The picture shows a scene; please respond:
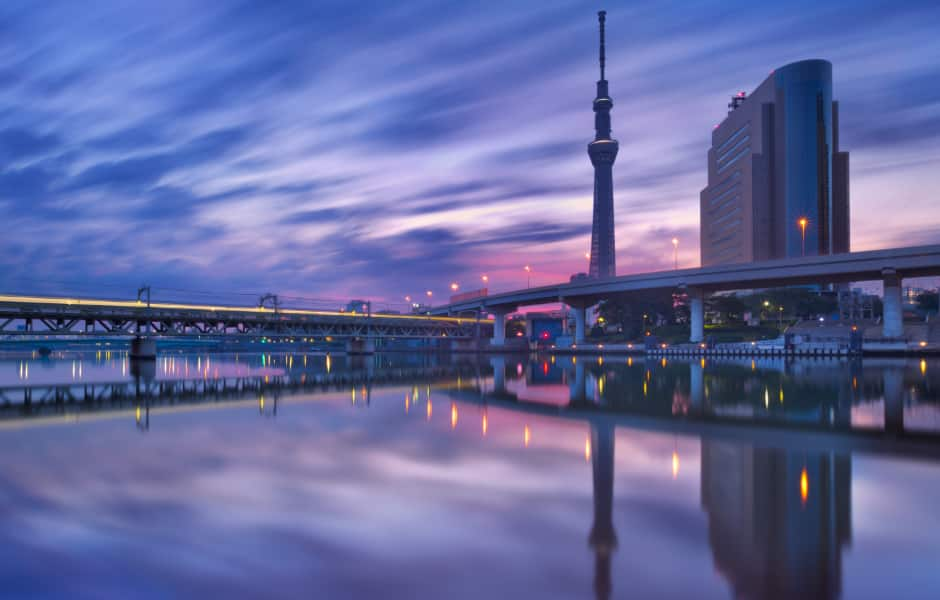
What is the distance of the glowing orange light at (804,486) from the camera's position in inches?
413

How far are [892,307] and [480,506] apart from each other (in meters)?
85.4

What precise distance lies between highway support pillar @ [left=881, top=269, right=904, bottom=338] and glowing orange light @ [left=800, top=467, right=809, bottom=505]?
7787cm

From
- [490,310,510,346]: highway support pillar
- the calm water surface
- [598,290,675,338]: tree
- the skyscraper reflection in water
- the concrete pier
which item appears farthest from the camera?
[598,290,675,338]: tree

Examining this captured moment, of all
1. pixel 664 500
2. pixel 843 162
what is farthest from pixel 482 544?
pixel 843 162

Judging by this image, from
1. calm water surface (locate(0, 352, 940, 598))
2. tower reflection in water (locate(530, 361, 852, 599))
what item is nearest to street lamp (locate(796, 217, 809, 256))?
calm water surface (locate(0, 352, 940, 598))

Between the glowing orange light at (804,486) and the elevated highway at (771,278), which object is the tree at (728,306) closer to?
the elevated highway at (771,278)

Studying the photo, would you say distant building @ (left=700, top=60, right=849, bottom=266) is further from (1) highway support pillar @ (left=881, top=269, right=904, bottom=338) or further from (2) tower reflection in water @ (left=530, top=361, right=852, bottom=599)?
(2) tower reflection in water @ (left=530, top=361, right=852, bottom=599)

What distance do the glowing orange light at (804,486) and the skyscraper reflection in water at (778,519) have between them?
0.02 m

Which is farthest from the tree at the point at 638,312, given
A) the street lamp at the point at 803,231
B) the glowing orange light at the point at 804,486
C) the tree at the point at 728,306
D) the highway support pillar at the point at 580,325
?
the glowing orange light at the point at 804,486

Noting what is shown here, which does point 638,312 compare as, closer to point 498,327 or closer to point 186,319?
point 498,327

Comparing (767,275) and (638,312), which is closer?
(767,275)

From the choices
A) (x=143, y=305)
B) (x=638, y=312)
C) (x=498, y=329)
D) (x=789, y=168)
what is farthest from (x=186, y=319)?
(x=789, y=168)

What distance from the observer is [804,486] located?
1130 cm

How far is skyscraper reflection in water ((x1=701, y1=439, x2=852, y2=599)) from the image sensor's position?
700 cm
